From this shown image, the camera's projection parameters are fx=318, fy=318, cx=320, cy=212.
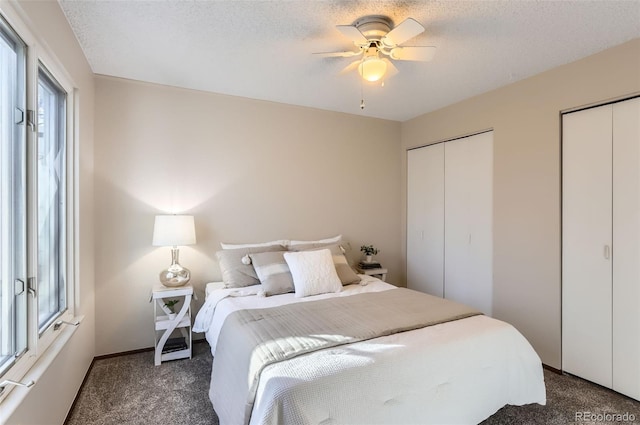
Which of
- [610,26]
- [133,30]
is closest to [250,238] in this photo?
[133,30]

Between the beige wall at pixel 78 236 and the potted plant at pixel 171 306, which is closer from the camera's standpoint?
the beige wall at pixel 78 236

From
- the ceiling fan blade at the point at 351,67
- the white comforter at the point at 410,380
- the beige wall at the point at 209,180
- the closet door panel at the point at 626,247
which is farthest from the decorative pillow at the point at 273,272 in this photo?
the closet door panel at the point at 626,247

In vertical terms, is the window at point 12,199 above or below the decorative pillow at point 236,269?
above

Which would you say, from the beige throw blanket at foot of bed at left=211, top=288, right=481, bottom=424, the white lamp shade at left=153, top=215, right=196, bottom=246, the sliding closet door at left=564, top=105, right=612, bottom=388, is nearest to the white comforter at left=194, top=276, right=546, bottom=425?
the beige throw blanket at foot of bed at left=211, top=288, right=481, bottom=424

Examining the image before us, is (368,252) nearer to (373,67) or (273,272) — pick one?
(273,272)

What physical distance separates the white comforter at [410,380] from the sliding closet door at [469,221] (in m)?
1.34

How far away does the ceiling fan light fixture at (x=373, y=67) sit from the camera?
2.02m

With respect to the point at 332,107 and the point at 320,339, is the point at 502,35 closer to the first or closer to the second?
the point at 332,107

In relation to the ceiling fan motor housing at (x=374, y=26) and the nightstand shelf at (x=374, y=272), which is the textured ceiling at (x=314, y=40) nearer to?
the ceiling fan motor housing at (x=374, y=26)

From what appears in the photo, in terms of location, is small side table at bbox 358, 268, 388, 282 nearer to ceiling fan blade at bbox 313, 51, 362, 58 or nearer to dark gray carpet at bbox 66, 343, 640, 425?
dark gray carpet at bbox 66, 343, 640, 425

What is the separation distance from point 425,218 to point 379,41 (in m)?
2.42

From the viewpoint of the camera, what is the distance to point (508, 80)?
9.45 ft

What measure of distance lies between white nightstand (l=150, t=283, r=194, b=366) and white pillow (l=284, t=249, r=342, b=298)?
3.00 ft

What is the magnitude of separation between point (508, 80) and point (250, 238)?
290 cm
